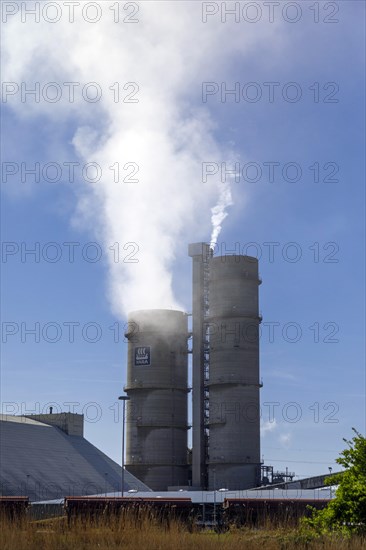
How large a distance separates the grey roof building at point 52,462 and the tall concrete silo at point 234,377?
9646 mm

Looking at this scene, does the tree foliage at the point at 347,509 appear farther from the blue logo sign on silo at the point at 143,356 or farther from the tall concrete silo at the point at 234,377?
the blue logo sign on silo at the point at 143,356

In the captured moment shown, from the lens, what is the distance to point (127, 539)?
44.7 feet

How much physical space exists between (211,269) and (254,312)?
23.6ft

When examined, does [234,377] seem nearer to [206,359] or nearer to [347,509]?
[206,359]

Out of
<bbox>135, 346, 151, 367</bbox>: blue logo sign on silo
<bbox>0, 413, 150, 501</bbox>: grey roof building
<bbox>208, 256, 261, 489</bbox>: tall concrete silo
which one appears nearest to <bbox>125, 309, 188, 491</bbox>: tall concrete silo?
<bbox>135, 346, 151, 367</bbox>: blue logo sign on silo

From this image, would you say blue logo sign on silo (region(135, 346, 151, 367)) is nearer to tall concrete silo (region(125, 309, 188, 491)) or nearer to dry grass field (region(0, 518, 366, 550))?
tall concrete silo (region(125, 309, 188, 491))

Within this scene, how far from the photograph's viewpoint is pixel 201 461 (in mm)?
85688

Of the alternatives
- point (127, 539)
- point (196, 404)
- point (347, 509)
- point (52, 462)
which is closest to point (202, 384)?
point (196, 404)

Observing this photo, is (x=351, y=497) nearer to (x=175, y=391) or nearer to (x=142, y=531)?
(x=142, y=531)

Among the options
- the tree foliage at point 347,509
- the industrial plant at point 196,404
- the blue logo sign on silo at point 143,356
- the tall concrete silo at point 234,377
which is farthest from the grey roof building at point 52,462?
the tree foliage at point 347,509

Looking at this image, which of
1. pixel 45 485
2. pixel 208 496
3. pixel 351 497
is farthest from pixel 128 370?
pixel 351 497

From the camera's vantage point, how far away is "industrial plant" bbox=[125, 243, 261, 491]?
8350cm

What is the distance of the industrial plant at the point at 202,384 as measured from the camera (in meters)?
83.5

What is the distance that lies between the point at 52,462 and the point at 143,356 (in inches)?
729
